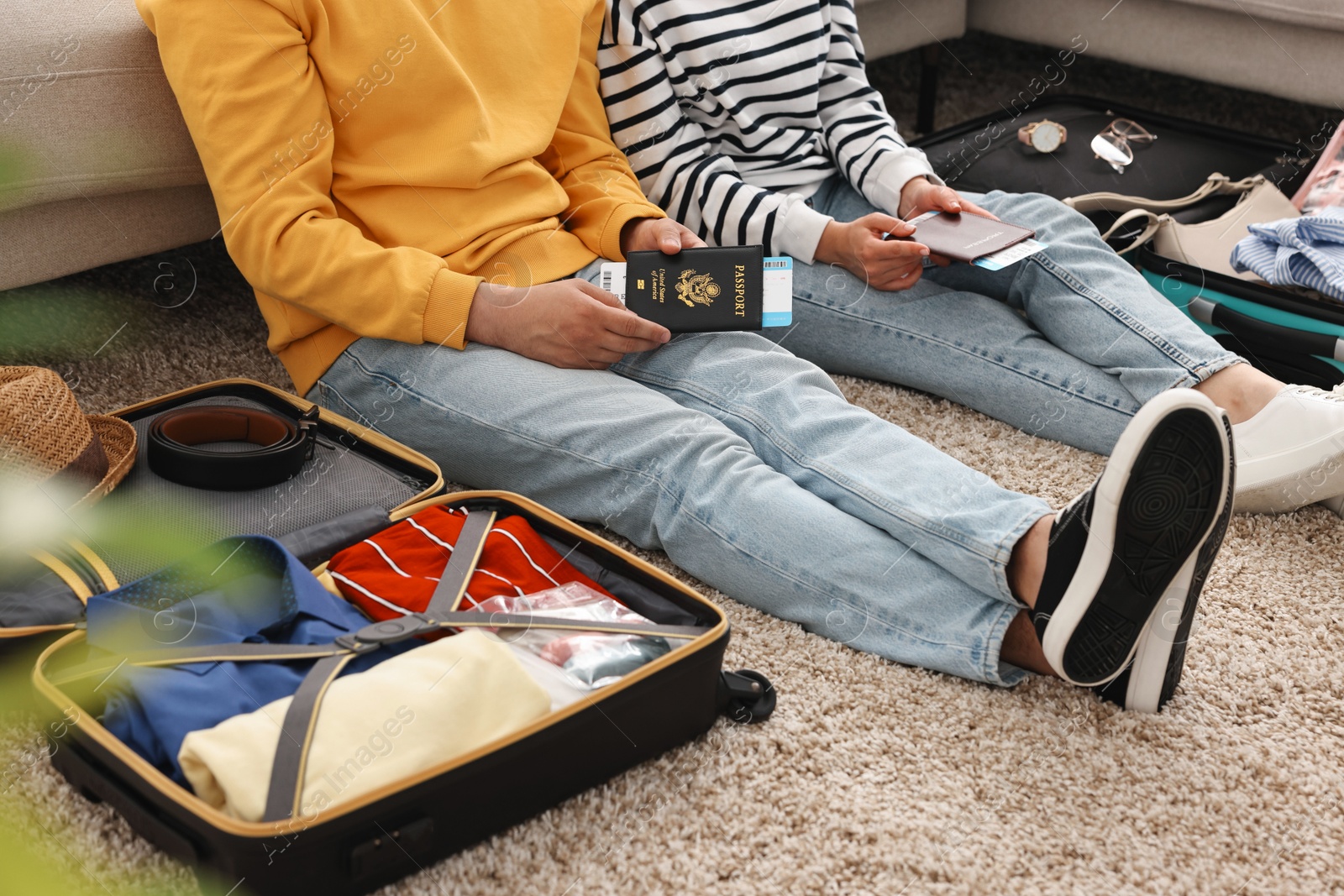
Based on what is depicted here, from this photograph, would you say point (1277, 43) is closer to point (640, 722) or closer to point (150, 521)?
point (640, 722)

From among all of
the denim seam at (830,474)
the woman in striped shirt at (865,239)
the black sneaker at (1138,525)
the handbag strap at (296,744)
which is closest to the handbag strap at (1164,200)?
the woman in striped shirt at (865,239)

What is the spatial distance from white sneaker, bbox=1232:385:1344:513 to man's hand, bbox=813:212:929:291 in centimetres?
38

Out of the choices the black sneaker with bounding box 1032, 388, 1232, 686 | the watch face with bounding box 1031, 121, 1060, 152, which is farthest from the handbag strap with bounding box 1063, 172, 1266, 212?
the black sneaker with bounding box 1032, 388, 1232, 686

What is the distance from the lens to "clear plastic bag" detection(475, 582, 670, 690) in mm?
812

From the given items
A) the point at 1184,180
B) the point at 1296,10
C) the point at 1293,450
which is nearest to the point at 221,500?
the point at 1293,450

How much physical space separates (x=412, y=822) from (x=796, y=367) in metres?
0.60

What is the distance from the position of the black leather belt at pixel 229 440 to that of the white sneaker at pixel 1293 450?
3.01 feet

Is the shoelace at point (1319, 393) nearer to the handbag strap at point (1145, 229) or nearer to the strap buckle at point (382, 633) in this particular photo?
the handbag strap at point (1145, 229)

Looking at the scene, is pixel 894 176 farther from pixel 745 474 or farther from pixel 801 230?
pixel 745 474

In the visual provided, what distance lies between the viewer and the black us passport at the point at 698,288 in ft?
3.80

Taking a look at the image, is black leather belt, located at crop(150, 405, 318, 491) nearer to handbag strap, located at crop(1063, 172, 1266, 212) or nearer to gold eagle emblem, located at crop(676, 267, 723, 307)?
gold eagle emblem, located at crop(676, 267, 723, 307)

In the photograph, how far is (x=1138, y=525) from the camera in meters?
0.80

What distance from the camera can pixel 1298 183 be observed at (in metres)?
1.70

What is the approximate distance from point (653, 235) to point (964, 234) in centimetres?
37
